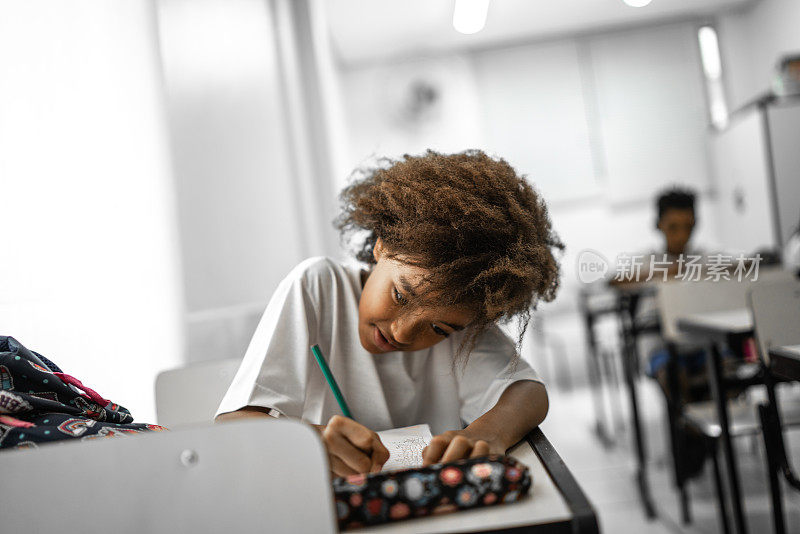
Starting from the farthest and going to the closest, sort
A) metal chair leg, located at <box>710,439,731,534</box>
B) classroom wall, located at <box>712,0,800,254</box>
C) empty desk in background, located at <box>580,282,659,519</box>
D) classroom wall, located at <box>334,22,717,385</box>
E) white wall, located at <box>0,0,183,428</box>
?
classroom wall, located at <box>334,22,717,385</box>
empty desk in background, located at <box>580,282,659,519</box>
metal chair leg, located at <box>710,439,731,534</box>
classroom wall, located at <box>712,0,800,254</box>
white wall, located at <box>0,0,183,428</box>

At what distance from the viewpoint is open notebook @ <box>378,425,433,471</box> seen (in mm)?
734

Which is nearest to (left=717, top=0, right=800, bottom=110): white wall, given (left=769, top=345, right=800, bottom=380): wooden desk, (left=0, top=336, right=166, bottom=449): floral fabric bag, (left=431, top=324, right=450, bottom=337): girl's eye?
(left=769, top=345, right=800, bottom=380): wooden desk

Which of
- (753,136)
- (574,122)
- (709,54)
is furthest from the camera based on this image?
(574,122)

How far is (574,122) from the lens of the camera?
4.78m

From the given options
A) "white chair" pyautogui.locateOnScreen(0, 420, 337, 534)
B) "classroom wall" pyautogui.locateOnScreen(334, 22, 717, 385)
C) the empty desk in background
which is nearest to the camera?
"white chair" pyautogui.locateOnScreen(0, 420, 337, 534)

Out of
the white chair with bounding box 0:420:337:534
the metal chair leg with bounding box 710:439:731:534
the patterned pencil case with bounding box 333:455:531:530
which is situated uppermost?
the white chair with bounding box 0:420:337:534

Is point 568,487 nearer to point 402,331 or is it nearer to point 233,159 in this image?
point 402,331

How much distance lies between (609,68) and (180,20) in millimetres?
3591

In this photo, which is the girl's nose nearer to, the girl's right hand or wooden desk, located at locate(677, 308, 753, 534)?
the girl's right hand

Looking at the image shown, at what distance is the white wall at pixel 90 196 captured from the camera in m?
0.99

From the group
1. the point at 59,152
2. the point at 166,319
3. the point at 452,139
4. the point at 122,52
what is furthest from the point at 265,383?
the point at 452,139

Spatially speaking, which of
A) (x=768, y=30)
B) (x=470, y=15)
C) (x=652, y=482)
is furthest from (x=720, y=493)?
(x=470, y=15)

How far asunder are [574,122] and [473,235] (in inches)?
167

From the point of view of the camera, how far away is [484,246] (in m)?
0.81
